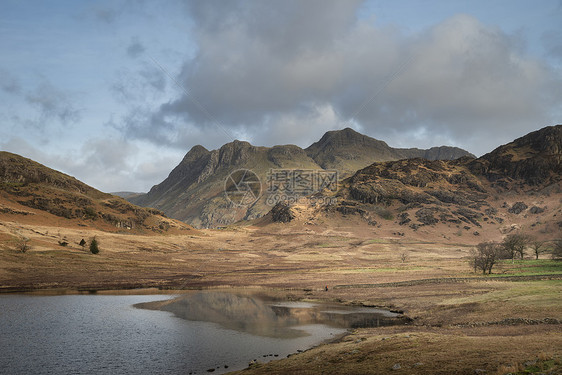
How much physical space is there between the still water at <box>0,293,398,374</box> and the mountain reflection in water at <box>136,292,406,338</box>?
0.44 ft

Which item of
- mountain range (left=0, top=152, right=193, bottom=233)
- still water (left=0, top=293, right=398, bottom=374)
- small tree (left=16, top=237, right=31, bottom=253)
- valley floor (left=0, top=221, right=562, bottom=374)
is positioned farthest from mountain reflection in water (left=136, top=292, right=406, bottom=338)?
mountain range (left=0, top=152, right=193, bottom=233)

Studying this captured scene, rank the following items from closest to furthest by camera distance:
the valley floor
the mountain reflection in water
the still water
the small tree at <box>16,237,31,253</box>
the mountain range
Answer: the valley floor, the still water, the mountain reflection in water, the small tree at <box>16,237,31,253</box>, the mountain range

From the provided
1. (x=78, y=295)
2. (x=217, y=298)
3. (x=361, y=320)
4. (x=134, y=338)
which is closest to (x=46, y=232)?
(x=78, y=295)

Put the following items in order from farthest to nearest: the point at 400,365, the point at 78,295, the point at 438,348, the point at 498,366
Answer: the point at 78,295, the point at 438,348, the point at 400,365, the point at 498,366

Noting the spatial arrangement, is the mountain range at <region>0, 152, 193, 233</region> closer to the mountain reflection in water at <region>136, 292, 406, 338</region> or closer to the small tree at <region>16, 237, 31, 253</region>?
the small tree at <region>16, 237, 31, 253</region>

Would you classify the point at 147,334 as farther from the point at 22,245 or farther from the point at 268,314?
the point at 22,245

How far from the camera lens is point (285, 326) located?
4341 cm

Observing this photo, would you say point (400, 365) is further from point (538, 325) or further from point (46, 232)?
point (46, 232)

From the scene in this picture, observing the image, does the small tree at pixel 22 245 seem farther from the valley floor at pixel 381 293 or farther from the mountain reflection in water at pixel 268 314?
the mountain reflection in water at pixel 268 314

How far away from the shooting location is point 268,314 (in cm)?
5156

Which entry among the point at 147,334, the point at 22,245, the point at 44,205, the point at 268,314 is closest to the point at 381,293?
the point at 268,314

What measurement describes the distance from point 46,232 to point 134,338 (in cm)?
11886

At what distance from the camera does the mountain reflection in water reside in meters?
43.0

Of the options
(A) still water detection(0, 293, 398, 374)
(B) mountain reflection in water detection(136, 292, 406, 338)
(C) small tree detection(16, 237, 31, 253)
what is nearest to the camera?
(A) still water detection(0, 293, 398, 374)
